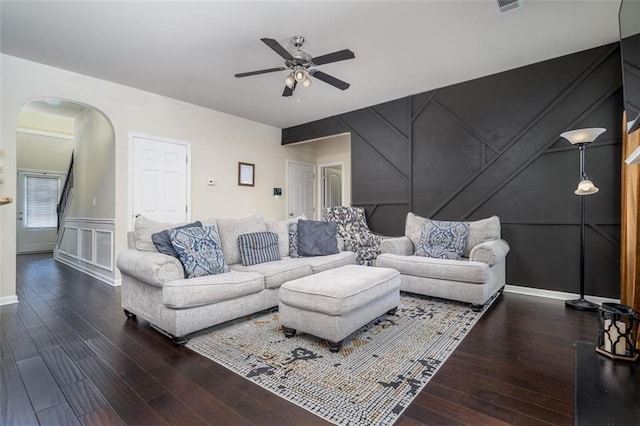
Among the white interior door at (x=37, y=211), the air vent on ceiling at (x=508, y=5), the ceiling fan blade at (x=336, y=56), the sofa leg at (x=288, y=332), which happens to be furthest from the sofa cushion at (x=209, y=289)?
the white interior door at (x=37, y=211)

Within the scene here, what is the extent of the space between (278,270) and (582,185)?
317 cm

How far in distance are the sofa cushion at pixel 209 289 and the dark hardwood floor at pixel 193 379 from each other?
359 millimetres

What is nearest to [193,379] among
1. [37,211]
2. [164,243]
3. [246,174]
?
[164,243]

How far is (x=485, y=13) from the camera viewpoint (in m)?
2.64

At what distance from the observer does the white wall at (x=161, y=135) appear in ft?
11.0

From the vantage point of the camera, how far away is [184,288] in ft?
7.31

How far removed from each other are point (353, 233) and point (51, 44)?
421cm

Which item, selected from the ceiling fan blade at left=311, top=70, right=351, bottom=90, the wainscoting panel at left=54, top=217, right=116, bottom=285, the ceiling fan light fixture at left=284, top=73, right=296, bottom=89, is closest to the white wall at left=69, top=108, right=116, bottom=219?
the wainscoting panel at left=54, top=217, right=116, bottom=285

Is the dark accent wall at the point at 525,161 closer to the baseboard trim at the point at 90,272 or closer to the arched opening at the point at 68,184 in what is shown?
the baseboard trim at the point at 90,272

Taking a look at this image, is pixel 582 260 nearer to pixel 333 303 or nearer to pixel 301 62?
pixel 333 303

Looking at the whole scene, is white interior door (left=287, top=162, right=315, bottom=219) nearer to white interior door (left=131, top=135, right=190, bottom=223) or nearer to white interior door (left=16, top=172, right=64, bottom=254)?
white interior door (left=131, top=135, right=190, bottom=223)

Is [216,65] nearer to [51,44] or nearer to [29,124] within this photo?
[51,44]

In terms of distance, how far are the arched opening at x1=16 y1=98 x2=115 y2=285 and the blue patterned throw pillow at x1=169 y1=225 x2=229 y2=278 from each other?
7.62ft

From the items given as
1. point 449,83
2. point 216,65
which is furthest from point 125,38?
point 449,83
